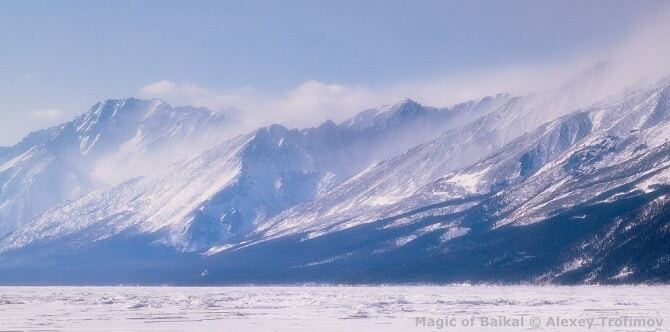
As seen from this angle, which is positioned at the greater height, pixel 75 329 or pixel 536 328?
pixel 75 329

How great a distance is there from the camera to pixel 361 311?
164875 millimetres

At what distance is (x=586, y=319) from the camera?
135 meters

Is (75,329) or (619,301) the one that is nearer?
(75,329)

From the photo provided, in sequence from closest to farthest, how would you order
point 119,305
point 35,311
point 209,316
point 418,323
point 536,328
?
1. point 536,328
2. point 418,323
3. point 209,316
4. point 35,311
5. point 119,305

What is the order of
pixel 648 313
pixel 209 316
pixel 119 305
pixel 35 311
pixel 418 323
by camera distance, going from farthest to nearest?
pixel 119 305
pixel 35 311
pixel 209 316
pixel 648 313
pixel 418 323

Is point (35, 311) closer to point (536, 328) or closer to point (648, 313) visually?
point (536, 328)

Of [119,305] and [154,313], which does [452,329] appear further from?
[119,305]

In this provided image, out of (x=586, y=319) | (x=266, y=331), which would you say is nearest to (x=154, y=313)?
(x=266, y=331)

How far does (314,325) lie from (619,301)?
241 feet

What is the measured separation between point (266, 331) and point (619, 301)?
84.0 metres

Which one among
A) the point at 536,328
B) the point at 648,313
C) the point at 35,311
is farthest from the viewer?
the point at 35,311

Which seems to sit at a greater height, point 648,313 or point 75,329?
point 75,329

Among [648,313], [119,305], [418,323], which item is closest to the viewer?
[418,323]

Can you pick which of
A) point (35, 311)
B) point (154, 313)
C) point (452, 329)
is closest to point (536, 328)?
point (452, 329)
